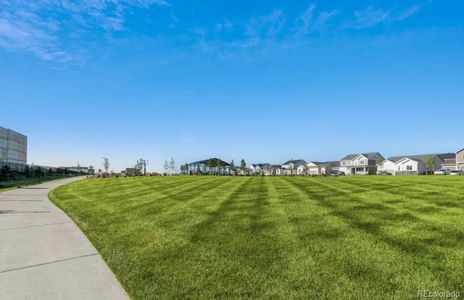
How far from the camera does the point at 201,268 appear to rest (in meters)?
5.30

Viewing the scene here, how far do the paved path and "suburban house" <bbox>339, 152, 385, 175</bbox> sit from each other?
101909 millimetres

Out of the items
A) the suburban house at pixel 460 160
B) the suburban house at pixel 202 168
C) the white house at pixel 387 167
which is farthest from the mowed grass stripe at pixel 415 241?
the white house at pixel 387 167

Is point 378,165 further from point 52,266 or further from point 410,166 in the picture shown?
point 52,266

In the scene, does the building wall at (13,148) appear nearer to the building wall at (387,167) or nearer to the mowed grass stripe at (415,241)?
the mowed grass stripe at (415,241)

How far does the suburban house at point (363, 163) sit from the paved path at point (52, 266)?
4012 inches

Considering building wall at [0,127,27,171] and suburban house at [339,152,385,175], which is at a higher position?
building wall at [0,127,27,171]

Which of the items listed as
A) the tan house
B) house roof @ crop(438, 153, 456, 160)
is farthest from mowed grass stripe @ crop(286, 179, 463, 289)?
house roof @ crop(438, 153, 456, 160)

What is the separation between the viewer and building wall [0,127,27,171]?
233 feet

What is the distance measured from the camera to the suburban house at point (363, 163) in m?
102

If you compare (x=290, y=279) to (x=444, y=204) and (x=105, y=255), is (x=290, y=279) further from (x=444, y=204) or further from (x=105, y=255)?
(x=444, y=204)

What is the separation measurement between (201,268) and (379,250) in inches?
122

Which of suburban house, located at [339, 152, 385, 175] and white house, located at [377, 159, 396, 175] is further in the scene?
suburban house, located at [339, 152, 385, 175]

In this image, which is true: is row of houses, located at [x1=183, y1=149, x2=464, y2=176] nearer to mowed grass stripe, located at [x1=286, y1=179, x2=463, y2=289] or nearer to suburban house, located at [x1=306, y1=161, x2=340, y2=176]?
suburban house, located at [x1=306, y1=161, x2=340, y2=176]

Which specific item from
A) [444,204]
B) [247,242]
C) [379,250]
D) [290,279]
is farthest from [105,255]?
[444,204]
